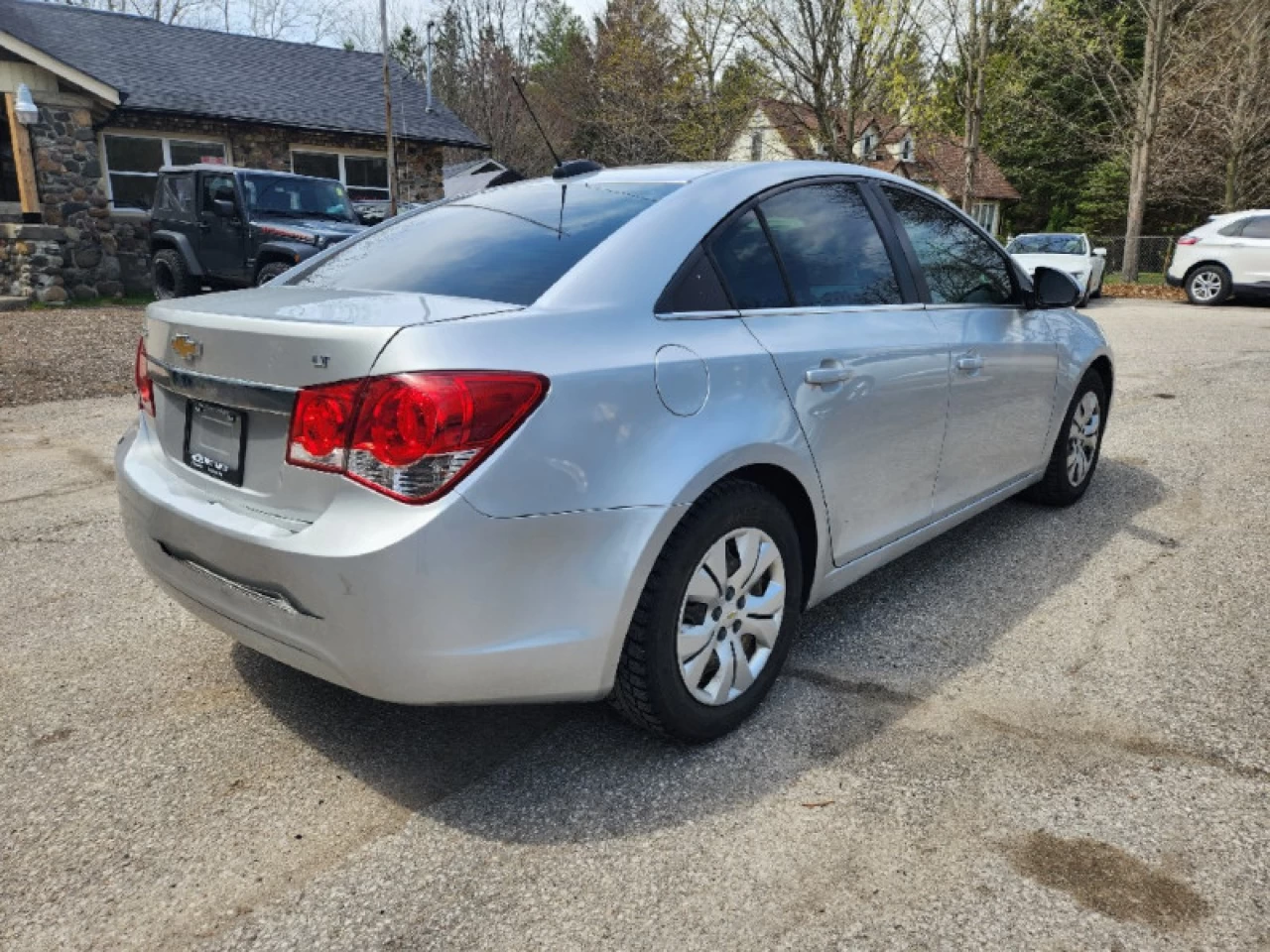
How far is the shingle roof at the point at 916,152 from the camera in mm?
21812

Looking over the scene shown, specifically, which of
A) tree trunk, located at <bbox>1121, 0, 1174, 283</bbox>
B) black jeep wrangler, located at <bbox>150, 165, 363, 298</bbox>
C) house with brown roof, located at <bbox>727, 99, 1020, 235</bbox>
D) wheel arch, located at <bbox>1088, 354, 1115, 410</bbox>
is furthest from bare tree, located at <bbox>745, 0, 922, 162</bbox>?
wheel arch, located at <bbox>1088, 354, 1115, 410</bbox>

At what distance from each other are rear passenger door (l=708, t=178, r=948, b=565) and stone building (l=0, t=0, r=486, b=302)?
48.2ft

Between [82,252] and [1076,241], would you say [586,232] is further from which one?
[1076,241]

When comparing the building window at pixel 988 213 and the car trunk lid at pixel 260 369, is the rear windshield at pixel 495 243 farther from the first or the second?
the building window at pixel 988 213

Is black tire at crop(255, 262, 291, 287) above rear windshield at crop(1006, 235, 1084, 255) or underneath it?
underneath

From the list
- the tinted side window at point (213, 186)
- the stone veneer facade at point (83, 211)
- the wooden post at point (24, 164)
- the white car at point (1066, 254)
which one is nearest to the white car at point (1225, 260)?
the white car at point (1066, 254)

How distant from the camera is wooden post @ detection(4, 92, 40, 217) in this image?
624 inches

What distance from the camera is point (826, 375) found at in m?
2.79

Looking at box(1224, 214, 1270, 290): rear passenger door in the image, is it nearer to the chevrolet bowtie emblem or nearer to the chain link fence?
the chain link fence

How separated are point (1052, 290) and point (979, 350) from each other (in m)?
0.77

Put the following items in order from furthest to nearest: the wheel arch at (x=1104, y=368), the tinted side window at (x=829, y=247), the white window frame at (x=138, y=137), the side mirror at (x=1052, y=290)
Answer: the white window frame at (x=138, y=137) → the wheel arch at (x=1104, y=368) → the side mirror at (x=1052, y=290) → the tinted side window at (x=829, y=247)

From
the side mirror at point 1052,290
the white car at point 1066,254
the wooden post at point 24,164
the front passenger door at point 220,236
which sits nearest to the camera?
the side mirror at point 1052,290

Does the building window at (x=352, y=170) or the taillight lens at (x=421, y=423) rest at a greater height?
the building window at (x=352, y=170)

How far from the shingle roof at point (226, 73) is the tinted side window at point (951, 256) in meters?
17.5
